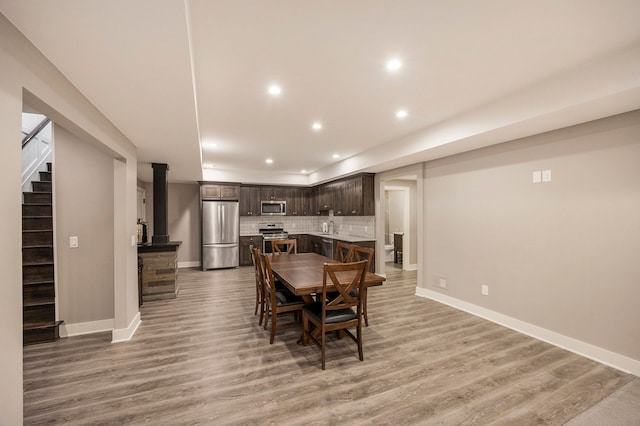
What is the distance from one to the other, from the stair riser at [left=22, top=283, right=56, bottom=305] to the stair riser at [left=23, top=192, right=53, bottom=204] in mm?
1084

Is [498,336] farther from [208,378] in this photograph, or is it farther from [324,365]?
[208,378]

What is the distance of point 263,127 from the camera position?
12.6ft

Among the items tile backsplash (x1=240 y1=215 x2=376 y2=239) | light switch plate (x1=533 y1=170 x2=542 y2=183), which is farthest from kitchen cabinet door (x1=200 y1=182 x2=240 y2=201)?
light switch plate (x1=533 y1=170 x2=542 y2=183)

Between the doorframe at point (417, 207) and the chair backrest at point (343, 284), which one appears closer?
the chair backrest at point (343, 284)

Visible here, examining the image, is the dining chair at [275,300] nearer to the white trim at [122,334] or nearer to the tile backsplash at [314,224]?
the white trim at [122,334]

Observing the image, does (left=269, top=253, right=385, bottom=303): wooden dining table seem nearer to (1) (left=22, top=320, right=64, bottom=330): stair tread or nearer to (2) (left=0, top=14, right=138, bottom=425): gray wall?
(2) (left=0, top=14, right=138, bottom=425): gray wall

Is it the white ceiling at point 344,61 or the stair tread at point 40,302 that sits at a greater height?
the white ceiling at point 344,61

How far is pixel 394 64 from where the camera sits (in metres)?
2.21

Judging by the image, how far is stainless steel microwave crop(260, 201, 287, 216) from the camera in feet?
25.6

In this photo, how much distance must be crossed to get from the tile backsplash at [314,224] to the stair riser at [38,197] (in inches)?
176

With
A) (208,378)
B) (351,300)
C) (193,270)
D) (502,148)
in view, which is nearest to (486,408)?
(351,300)

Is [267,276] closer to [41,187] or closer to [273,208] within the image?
[41,187]

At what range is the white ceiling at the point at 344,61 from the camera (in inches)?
55.3

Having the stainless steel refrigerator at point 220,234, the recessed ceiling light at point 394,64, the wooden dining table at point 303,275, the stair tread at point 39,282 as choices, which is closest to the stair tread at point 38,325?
the stair tread at point 39,282
